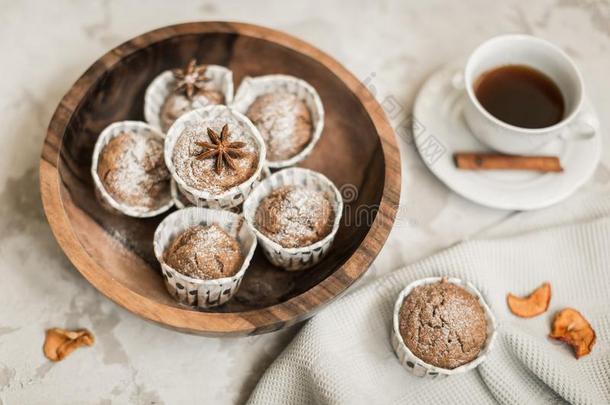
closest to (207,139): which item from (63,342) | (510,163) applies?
(63,342)

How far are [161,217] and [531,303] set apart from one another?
3.48 feet

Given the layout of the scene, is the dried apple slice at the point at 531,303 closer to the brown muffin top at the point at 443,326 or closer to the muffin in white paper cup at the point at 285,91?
the brown muffin top at the point at 443,326

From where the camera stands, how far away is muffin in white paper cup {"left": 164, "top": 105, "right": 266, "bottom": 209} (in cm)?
172

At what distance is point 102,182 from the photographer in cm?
181

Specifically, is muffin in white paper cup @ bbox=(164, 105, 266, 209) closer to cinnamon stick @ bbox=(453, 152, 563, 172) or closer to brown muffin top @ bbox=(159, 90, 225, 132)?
brown muffin top @ bbox=(159, 90, 225, 132)

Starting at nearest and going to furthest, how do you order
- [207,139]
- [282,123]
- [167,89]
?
[207,139] < [282,123] < [167,89]

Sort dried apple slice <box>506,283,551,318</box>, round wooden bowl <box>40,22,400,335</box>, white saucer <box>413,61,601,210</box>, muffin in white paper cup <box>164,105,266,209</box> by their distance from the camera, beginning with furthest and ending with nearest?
white saucer <box>413,61,601,210</box> < dried apple slice <box>506,283,551,318</box> < muffin in white paper cup <box>164,105,266,209</box> < round wooden bowl <box>40,22,400,335</box>

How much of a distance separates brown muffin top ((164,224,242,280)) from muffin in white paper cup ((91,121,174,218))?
14 cm

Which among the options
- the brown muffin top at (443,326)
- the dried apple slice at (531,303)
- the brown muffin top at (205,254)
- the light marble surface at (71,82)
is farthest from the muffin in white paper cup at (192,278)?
the dried apple slice at (531,303)

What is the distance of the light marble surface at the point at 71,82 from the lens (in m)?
1.81

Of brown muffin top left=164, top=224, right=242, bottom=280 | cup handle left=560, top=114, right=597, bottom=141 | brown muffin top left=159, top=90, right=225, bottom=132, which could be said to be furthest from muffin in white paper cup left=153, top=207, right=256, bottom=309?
cup handle left=560, top=114, right=597, bottom=141

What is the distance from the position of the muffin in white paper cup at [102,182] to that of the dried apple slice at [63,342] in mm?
350

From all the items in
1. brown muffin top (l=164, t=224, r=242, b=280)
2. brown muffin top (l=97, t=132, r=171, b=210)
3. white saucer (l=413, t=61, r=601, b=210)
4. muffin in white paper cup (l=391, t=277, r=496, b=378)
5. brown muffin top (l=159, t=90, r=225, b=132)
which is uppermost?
brown muffin top (l=159, t=90, r=225, b=132)

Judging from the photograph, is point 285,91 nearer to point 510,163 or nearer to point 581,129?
point 510,163
